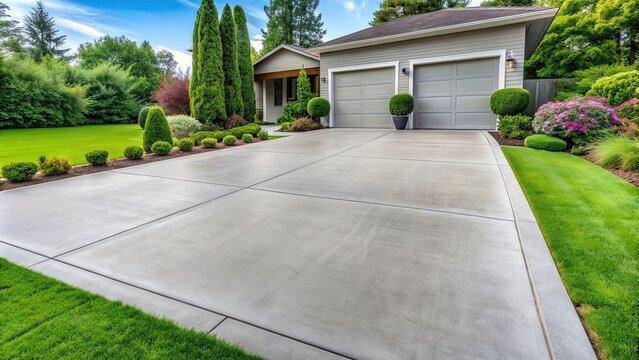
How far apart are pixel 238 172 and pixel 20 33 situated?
4320 cm

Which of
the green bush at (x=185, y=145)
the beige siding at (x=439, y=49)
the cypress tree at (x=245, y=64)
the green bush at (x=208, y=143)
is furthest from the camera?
the cypress tree at (x=245, y=64)

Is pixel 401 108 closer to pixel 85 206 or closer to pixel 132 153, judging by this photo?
pixel 132 153

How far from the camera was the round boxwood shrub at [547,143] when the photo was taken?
6664 millimetres

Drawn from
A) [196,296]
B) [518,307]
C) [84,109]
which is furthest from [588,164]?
[84,109]

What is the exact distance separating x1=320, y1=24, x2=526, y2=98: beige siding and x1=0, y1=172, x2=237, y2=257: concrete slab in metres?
9.28

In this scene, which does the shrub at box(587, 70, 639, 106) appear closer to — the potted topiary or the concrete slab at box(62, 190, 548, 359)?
the potted topiary

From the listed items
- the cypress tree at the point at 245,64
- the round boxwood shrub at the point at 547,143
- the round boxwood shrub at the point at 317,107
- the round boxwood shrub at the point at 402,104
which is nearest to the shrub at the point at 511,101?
the round boxwood shrub at the point at 547,143

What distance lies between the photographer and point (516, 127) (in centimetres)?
819

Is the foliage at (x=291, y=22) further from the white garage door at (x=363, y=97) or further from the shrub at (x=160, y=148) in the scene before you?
the shrub at (x=160, y=148)

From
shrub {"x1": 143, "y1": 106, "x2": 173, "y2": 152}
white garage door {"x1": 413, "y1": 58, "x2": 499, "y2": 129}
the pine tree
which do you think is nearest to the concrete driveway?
shrub {"x1": 143, "y1": 106, "x2": 173, "y2": 152}

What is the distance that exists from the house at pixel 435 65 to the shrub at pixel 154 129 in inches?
279

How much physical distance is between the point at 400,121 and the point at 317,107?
3.20 m

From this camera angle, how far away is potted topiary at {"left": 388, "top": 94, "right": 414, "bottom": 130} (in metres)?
10.9

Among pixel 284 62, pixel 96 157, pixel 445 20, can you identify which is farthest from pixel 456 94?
pixel 96 157
